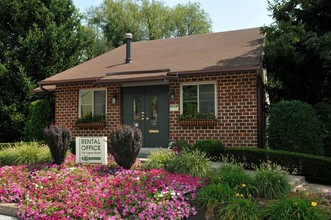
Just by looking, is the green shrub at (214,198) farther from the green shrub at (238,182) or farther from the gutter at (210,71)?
the gutter at (210,71)

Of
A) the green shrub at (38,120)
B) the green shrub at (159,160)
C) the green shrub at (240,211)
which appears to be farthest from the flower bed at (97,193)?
the green shrub at (38,120)

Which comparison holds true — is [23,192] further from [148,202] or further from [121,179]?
[148,202]

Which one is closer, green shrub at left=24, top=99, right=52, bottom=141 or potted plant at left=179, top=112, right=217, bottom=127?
potted plant at left=179, top=112, right=217, bottom=127

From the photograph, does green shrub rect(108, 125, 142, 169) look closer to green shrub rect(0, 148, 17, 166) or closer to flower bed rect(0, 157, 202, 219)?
flower bed rect(0, 157, 202, 219)

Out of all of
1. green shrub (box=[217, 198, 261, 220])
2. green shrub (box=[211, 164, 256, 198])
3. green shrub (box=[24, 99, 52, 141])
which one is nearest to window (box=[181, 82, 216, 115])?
green shrub (box=[211, 164, 256, 198])

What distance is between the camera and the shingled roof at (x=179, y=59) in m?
11.8

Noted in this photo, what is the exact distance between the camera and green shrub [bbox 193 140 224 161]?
9961 millimetres

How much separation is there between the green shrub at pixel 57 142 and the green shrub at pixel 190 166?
2952mm

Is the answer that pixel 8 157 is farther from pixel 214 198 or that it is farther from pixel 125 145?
pixel 214 198

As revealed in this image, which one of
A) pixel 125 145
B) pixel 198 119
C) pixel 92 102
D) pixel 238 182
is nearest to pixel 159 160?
pixel 125 145

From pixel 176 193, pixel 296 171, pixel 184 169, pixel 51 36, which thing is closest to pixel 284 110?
pixel 296 171

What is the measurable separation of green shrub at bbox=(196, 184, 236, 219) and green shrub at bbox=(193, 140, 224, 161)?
161 inches

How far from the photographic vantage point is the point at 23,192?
696cm

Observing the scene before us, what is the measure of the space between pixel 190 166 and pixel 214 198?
2.08m
